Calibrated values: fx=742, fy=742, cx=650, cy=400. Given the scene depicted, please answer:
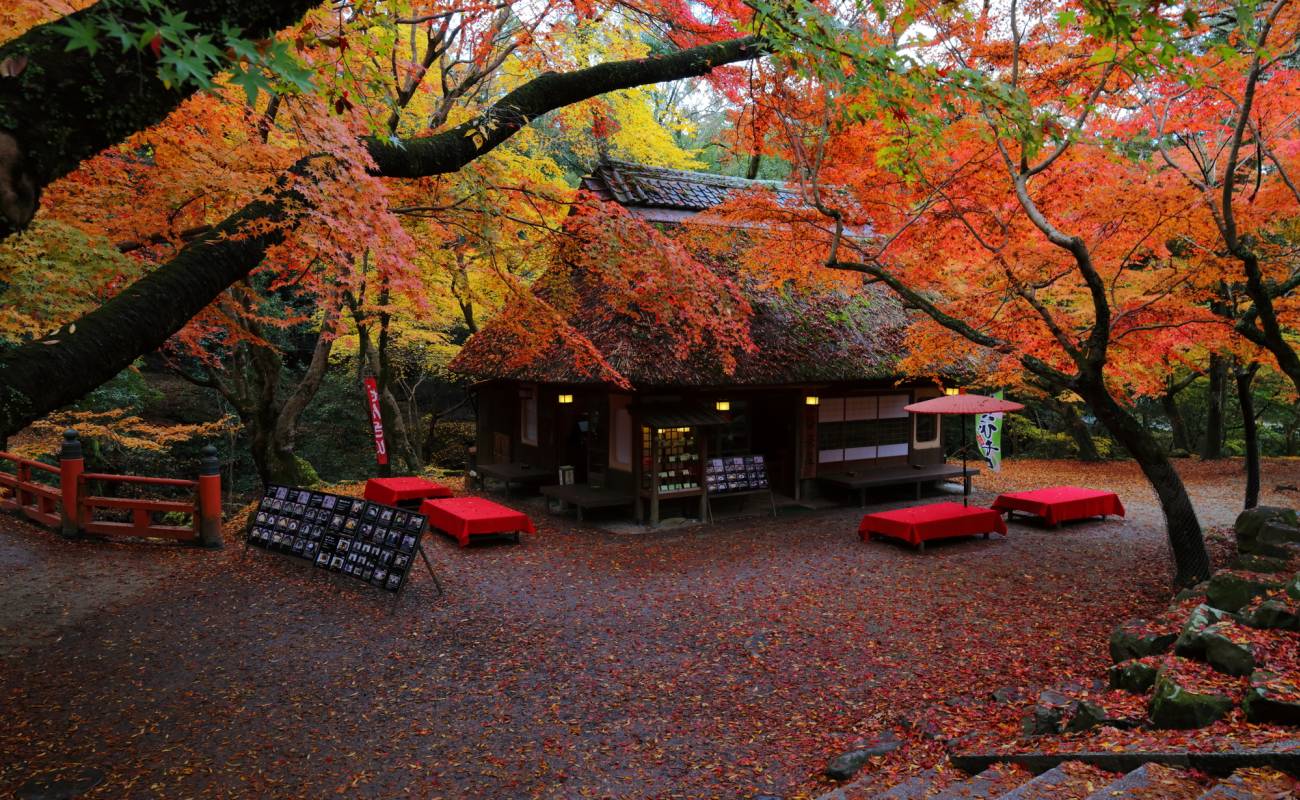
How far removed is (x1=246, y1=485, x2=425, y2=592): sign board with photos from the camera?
8352mm

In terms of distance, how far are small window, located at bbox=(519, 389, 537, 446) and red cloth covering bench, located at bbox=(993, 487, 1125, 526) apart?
868cm

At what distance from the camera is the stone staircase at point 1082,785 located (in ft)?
10.2

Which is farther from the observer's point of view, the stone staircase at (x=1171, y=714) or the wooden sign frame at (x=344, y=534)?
the wooden sign frame at (x=344, y=534)

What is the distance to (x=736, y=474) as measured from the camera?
13.0m

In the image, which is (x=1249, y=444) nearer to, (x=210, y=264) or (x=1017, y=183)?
(x=1017, y=183)

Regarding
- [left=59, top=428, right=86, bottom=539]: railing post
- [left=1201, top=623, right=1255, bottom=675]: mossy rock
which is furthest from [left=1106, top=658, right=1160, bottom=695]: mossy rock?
[left=59, top=428, right=86, bottom=539]: railing post

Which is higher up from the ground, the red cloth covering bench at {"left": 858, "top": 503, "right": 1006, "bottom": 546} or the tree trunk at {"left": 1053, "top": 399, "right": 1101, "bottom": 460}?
the tree trunk at {"left": 1053, "top": 399, "right": 1101, "bottom": 460}

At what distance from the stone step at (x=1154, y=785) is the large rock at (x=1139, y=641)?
2534 millimetres

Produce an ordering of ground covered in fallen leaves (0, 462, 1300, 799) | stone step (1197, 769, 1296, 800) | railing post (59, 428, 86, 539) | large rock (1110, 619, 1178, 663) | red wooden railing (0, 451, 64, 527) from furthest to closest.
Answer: red wooden railing (0, 451, 64, 527), railing post (59, 428, 86, 539), large rock (1110, 619, 1178, 663), ground covered in fallen leaves (0, 462, 1300, 799), stone step (1197, 769, 1296, 800)

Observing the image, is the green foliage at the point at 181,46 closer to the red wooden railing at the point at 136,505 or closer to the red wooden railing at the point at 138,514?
the red wooden railing at the point at 136,505

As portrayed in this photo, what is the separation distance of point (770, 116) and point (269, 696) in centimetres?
818

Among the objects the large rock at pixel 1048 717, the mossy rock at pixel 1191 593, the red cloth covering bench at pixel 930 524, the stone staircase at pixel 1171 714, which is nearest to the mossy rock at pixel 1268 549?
the mossy rock at pixel 1191 593

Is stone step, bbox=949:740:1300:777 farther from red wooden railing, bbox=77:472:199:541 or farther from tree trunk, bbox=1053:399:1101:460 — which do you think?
tree trunk, bbox=1053:399:1101:460

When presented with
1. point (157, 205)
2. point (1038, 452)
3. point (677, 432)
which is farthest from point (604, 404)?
point (1038, 452)
